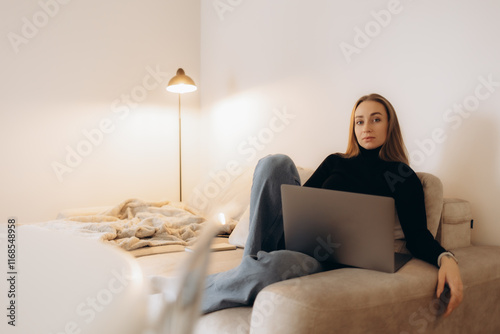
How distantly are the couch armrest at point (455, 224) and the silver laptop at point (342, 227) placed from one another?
22cm

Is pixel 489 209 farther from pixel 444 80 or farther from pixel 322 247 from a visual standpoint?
Result: pixel 322 247

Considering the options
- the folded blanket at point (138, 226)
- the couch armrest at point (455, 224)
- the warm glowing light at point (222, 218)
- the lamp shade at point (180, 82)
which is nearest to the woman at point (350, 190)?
the couch armrest at point (455, 224)

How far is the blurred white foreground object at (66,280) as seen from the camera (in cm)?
34

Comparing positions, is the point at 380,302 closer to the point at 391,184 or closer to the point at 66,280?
the point at 391,184

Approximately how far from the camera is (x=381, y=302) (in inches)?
37.8

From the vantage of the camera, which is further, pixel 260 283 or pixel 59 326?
pixel 260 283

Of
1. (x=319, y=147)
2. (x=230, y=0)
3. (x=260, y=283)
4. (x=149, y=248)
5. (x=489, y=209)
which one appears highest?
(x=230, y=0)

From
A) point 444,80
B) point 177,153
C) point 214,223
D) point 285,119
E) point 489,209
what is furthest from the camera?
point 177,153

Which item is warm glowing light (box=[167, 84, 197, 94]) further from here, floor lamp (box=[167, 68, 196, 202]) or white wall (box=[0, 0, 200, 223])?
white wall (box=[0, 0, 200, 223])

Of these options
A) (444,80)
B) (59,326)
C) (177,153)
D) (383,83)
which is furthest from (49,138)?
(59,326)

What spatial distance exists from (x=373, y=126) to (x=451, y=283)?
69cm

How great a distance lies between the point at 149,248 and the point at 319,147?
1.07m

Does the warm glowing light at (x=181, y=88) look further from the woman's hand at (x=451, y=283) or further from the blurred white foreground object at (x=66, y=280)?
the blurred white foreground object at (x=66, y=280)

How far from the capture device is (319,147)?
90.5 inches
